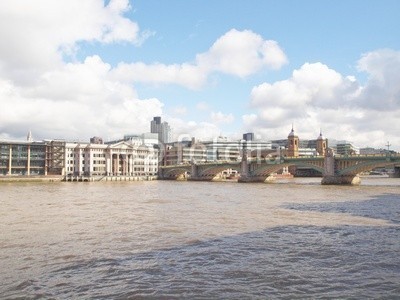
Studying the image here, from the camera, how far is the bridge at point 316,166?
296ft

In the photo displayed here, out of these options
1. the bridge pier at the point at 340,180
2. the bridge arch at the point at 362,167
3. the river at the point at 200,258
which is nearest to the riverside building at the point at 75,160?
the bridge pier at the point at 340,180

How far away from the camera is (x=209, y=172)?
14412 cm

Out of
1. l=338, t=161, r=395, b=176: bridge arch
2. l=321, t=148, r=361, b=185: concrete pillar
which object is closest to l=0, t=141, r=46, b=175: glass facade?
l=321, t=148, r=361, b=185: concrete pillar

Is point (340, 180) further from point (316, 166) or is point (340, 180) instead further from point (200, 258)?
point (200, 258)

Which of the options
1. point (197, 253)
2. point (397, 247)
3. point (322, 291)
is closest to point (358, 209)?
point (397, 247)

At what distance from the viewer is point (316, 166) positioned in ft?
332

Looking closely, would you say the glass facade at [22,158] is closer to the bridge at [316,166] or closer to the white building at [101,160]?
the white building at [101,160]

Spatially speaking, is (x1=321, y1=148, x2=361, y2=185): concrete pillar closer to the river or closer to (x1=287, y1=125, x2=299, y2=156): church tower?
the river

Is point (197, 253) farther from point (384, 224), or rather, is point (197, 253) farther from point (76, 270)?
point (384, 224)

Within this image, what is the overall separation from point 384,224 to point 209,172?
375ft

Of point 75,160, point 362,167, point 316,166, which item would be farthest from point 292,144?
point 362,167

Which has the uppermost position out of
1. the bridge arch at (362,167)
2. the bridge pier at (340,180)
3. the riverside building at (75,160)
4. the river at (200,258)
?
the riverside building at (75,160)

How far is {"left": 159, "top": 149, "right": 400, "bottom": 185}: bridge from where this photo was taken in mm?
90250

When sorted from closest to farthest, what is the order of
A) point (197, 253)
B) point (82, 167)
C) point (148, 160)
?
point (197, 253), point (82, 167), point (148, 160)
